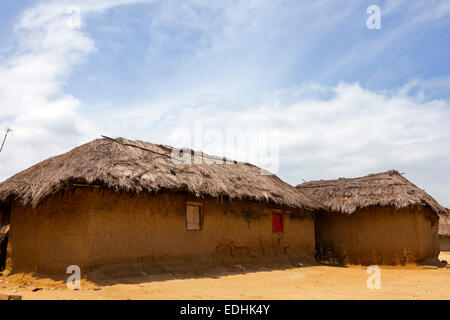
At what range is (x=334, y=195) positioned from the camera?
Answer: 580 inches

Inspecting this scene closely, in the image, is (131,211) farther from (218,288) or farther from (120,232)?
(218,288)

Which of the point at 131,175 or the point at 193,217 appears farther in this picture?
the point at 193,217

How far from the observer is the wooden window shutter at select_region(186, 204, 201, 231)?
9.73 metres

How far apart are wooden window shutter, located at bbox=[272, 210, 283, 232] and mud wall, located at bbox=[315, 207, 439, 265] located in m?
2.92

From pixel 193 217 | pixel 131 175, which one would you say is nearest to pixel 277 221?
pixel 193 217

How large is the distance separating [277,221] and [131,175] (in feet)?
18.1

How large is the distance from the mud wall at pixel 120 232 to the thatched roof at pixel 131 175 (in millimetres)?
379

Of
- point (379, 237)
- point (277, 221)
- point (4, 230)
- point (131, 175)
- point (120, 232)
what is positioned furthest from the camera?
point (379, 237)

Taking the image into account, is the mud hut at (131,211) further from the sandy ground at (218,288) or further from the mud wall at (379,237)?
the mud wall at (379,237)

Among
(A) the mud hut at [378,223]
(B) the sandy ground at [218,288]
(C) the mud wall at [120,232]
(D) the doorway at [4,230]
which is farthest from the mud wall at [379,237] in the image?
(D) the doorway at [4,230]

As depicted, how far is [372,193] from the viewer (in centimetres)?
1362

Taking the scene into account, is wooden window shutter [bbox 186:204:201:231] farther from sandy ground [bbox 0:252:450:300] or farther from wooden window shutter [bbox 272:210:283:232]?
wooden window shutter [bbox 272:210:283:232]
